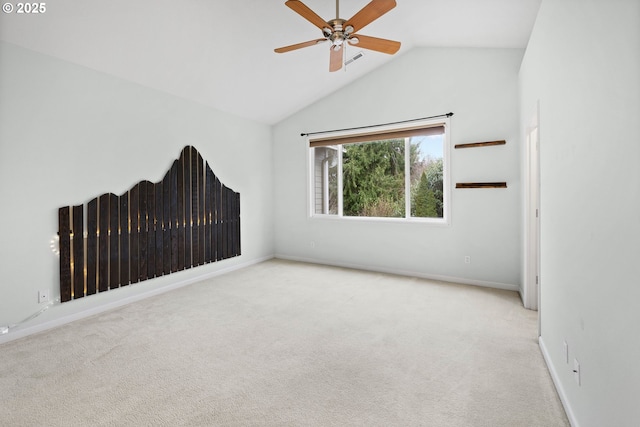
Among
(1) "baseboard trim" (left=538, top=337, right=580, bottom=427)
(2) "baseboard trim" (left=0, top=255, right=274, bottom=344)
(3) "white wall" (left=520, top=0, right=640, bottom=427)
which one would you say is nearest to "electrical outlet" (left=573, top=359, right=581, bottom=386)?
(3) "white wall" (left=520, top=0, right=640, bottom=427)

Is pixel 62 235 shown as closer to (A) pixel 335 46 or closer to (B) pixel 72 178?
(B) pixel 72 178

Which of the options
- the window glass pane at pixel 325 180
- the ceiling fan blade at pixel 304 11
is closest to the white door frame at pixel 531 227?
the ceiling fan blade at pixel 304 11

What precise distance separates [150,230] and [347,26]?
3.06 meters

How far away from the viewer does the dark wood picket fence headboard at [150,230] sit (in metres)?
3.21

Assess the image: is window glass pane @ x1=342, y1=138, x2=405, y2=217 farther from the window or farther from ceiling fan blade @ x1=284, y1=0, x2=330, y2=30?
ceiling fan blade @ x1=284, y1=0, x2=330, y2=30

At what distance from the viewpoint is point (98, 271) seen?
338 cm

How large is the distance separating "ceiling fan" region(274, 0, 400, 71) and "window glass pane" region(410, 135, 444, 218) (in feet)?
6.54

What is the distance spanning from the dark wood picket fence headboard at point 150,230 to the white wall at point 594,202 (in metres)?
3.90

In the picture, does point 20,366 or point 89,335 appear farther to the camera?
point 89,335

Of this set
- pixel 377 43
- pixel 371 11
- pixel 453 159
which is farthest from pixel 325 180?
pixel 371 11

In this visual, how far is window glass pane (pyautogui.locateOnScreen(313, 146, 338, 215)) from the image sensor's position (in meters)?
5.55

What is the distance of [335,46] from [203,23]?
1.31 metres

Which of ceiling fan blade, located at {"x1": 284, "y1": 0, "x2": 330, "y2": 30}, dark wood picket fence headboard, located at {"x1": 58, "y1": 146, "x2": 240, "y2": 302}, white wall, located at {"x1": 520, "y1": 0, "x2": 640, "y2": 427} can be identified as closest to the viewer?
white wall, located at {"x1": 520, "y1": 0, "x2": 640, "y2": 427}

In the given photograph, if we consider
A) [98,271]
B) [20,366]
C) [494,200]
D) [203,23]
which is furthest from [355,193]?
[20,366]
